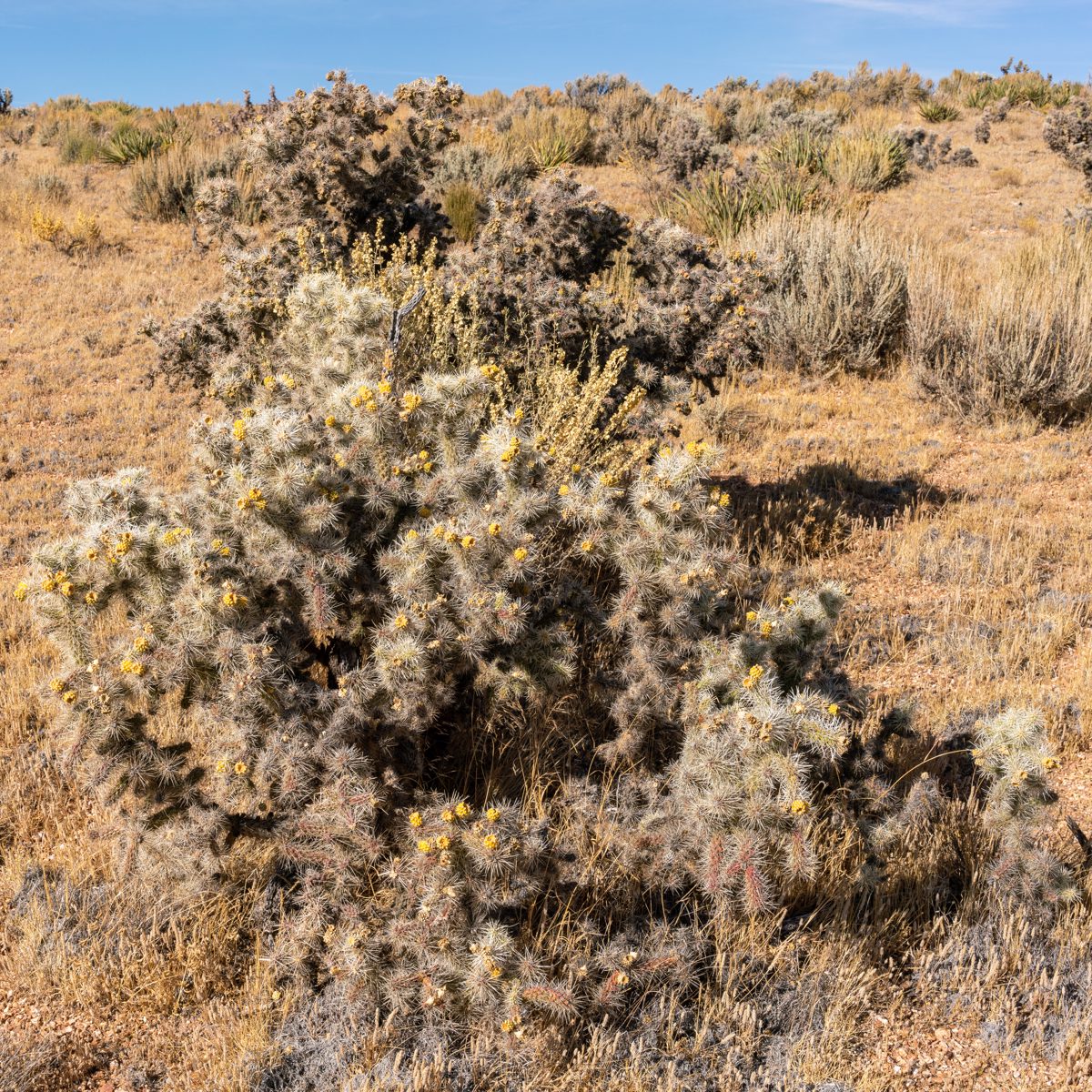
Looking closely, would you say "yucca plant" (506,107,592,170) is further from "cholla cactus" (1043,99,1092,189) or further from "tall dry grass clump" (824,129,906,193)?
"cholla cactus" (1043,99,1092,189)

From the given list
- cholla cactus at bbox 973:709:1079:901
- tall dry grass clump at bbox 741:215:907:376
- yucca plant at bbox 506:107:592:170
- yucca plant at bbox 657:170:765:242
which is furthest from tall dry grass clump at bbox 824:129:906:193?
cholla cactus at bbox 973:709:1079:901

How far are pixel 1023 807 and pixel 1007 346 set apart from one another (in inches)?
237

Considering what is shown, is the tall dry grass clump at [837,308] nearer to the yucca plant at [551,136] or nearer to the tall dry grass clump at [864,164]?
the tall dry grass clump at [864,164]

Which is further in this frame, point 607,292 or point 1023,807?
point 607,292

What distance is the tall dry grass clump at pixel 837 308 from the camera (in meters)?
9.00

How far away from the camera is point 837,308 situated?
8.95 metres

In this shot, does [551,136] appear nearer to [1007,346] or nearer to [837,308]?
[837,308]

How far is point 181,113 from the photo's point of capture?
20.0 metres

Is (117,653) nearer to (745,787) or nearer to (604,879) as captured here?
(604,879)

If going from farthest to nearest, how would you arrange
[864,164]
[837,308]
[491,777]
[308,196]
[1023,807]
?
[864,164]
[837,308]
[308,196]
[491,777]
[1023,807]

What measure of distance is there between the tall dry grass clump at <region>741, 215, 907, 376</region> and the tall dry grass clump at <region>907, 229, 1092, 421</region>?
0.44 meters

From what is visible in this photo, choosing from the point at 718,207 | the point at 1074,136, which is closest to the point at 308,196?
the point at 718,207

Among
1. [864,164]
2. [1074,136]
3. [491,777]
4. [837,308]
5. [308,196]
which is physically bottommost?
[491,777]

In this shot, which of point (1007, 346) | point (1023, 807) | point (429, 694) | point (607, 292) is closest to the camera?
point (429, 694)
